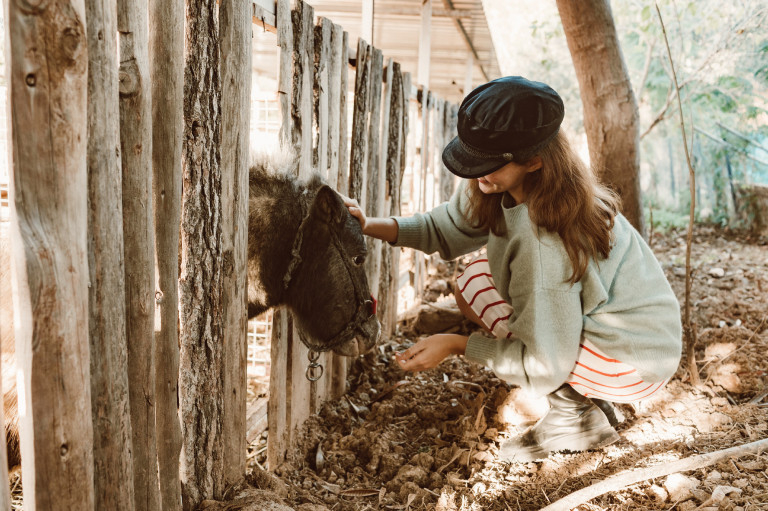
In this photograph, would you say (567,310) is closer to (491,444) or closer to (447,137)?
(491,444)

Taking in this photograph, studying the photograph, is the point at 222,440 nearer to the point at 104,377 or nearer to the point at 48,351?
the point at 104,377

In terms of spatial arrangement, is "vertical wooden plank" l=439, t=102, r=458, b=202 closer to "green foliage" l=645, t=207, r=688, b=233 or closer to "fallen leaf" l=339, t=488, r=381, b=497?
"green foliage" l=645, t=207, r=688, b=233

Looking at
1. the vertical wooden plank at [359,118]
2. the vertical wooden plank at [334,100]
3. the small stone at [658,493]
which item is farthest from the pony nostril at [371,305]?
the small stone at [658,493]

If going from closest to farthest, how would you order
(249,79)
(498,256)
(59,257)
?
(59,257), (249,79), (498,256)

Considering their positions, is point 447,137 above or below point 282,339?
above

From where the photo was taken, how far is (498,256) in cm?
311

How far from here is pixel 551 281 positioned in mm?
2670

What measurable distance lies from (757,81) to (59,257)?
1259 cm

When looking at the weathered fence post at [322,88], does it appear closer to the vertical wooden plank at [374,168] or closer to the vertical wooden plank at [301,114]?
the vertical wooden plank at [301,114]

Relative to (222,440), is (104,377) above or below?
above

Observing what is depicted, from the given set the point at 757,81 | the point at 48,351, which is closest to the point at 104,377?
the point at 48,351

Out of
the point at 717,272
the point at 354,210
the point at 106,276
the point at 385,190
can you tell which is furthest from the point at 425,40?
the point at 106,276

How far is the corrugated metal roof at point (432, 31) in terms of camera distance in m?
9.41

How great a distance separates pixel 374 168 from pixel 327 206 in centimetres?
188
